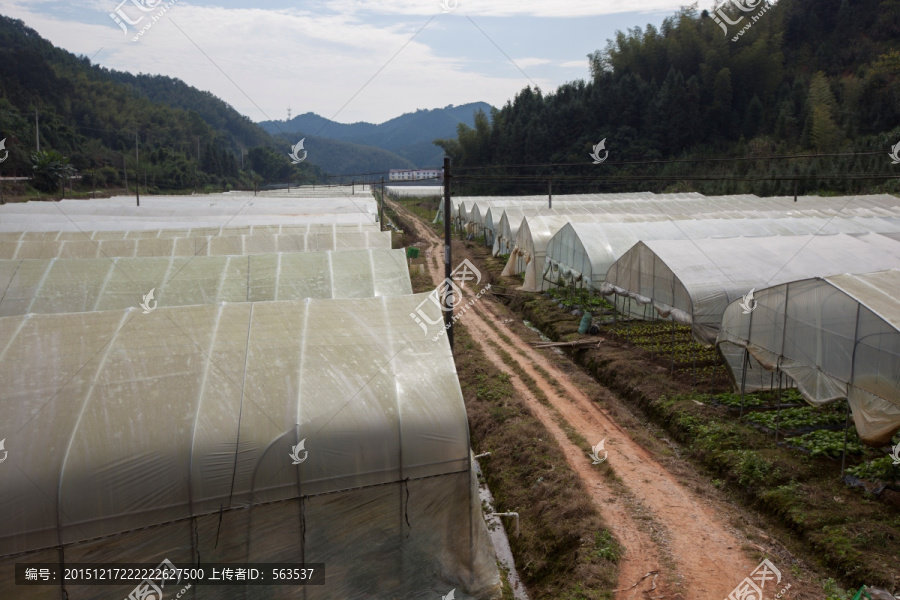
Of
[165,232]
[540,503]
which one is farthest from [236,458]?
[165,232]

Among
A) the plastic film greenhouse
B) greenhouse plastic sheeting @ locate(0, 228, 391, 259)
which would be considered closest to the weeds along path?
the plastic film greenhouse

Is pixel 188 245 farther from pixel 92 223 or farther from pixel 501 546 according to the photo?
pixel 501 546

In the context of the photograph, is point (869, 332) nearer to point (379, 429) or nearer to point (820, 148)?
point (379, 429)

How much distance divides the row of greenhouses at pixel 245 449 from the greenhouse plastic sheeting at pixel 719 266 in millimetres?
8001

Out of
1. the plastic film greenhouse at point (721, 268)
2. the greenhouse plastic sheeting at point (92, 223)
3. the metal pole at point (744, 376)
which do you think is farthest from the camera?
the greenhouse plastic sheeting at point (92, 223)

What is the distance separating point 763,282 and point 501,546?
1010 centimetres

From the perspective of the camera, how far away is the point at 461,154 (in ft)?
235

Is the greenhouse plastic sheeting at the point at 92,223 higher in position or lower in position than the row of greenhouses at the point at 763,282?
higher

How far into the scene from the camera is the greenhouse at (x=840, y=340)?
29.8 ft

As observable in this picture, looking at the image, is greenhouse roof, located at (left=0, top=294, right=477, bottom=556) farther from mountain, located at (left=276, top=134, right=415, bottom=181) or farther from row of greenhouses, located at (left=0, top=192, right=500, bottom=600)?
mountain, located at (left=276, top=134, right=415, bottom=181)

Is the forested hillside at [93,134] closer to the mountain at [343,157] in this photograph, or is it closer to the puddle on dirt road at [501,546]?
the puddle on dirt road at [501,546]

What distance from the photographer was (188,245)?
19.9m

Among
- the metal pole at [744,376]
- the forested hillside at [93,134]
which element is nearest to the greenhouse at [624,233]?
the metal pole at [744,376]

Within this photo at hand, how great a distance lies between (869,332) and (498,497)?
633cm
